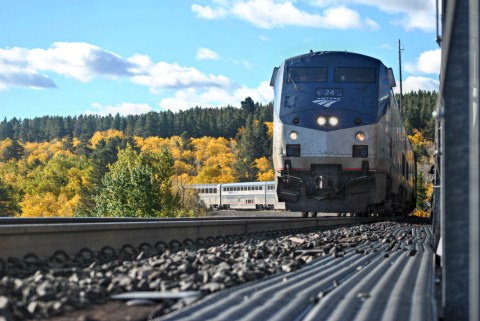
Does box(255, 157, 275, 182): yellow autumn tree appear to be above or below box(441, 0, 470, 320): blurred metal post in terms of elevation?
above

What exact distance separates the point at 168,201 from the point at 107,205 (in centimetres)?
1042

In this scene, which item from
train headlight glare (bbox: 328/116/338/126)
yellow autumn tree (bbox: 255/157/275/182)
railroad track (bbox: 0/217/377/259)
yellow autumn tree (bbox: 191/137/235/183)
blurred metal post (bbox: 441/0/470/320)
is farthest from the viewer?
yellow autumn tree (bbox: 191/137/235/183)

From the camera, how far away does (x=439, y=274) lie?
17.4 feet

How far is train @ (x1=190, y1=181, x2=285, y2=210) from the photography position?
175 feet

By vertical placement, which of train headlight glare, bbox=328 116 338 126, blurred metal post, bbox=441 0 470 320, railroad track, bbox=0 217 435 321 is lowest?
railroad track, bbox=0 217 435 321

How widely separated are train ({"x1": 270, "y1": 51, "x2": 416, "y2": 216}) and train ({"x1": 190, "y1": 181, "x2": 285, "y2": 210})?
115 feet

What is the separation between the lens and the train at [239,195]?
175 ft

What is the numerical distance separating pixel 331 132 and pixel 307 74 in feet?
5.87

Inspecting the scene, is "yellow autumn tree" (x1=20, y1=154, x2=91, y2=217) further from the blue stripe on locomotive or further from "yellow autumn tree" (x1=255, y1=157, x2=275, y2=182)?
the blue stripe on locomotive

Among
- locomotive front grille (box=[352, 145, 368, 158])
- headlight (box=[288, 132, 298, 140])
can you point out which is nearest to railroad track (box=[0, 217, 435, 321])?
locomotive front grille (box=[352, 145, 368, 158])

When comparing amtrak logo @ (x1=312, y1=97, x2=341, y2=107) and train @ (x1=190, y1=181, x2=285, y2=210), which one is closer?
amtrak logo @ (x1=312, y1=97, x2=341, y2=107)

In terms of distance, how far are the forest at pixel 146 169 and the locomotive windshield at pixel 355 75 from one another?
39.8m

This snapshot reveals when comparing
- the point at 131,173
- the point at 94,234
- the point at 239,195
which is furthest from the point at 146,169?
the point at 94,234

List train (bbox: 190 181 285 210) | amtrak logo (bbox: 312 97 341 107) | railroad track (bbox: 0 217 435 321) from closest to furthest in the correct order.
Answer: railroad track (bbox: 0 217 435 321)
amtrak logo (bbox: 312 97 341 107)
train (bbox: 190 181 285 210)
